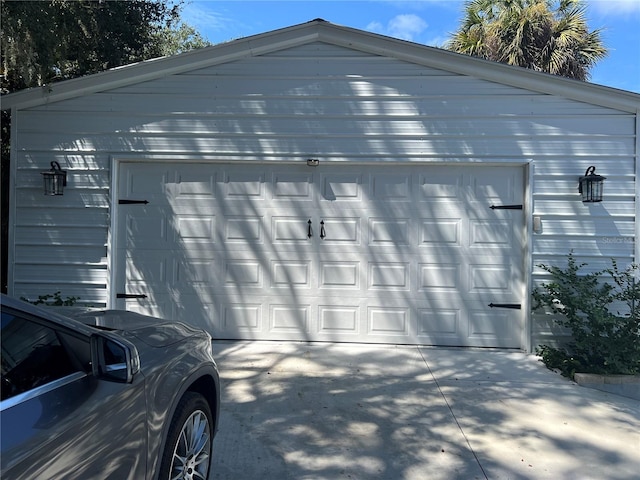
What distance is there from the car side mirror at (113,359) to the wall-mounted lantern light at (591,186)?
221 inches

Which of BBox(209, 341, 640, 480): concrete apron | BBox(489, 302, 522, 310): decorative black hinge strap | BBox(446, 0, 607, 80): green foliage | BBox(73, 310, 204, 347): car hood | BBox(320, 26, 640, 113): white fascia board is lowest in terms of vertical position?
BBox(209, 341, 640, 480): concrete apron

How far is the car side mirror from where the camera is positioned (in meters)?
1.86

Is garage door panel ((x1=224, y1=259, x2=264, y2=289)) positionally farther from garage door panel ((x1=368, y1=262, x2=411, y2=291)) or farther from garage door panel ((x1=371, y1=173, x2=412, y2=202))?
garage door panel ((x1=371, y1=173, x2=412, y2=202))

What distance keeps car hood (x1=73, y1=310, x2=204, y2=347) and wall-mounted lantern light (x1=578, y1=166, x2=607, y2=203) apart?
198 inches

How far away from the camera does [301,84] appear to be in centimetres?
598

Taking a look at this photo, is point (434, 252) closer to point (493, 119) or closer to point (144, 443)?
point (493, 119)

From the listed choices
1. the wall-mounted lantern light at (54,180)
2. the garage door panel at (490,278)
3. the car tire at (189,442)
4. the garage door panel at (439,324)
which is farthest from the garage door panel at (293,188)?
the car tire at (189,442)

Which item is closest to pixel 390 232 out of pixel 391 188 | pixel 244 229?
pixel 391 188

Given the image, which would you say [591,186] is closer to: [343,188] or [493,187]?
[493,187]

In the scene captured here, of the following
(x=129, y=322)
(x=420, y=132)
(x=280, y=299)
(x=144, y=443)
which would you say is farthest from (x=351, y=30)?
(x=144, y=443)

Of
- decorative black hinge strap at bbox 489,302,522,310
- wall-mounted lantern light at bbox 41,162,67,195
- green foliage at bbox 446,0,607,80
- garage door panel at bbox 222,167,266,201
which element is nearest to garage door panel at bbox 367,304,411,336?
decorative black hinge strap at bbox 489,302,522,310

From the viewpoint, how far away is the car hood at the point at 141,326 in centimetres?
245

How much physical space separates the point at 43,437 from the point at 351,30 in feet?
18.6

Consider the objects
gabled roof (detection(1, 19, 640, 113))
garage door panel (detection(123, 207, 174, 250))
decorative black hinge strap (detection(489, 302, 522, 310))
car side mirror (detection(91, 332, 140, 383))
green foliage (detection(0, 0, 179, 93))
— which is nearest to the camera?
car side mirror (detection(91, 332, 140, 383))
